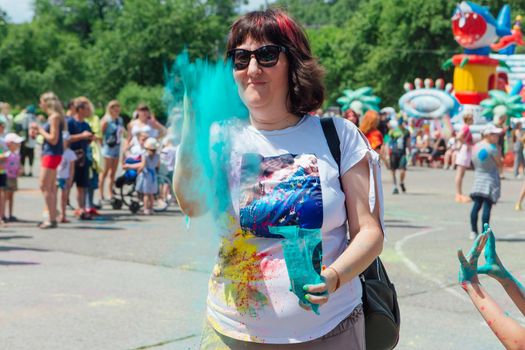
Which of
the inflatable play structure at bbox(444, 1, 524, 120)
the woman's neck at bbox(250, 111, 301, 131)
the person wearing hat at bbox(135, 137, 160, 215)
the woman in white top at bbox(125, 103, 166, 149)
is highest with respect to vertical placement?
the inflatable play structure at bbox(444, 1, 524, 120)

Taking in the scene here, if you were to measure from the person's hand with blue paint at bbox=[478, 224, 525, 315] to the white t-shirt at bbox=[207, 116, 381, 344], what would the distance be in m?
0.54

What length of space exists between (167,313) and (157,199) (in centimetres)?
843

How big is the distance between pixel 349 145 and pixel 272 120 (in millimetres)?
267

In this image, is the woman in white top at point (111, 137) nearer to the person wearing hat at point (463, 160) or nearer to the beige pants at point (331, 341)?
the person wearing hat at point (463, 160)

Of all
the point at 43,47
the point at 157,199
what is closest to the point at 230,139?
the point at 157,199

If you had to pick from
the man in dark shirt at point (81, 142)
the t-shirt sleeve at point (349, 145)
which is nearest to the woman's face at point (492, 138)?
the man in dark shirt at point (81, 142)

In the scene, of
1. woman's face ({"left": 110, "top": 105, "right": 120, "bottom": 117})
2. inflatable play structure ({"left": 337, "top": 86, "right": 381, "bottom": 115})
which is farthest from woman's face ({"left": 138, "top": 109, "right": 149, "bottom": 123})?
inflatable play structure ({"left": 337, "top": 86, "right": 381, "bottom": 115})

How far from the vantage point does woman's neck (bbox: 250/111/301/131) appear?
287 centimetres

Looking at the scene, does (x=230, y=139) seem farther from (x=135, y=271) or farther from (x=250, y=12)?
(x=135, y=271)

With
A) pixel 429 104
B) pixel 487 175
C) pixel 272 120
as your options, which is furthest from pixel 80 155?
pixel 429 104

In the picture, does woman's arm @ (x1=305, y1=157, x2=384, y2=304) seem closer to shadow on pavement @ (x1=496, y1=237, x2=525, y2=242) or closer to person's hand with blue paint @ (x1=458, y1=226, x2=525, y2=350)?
person's hand with blue paint @ (x1=458, y1=226, x2=525, y2=350)

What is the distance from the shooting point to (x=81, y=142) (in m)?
12.8

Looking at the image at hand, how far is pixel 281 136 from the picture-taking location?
2855mm

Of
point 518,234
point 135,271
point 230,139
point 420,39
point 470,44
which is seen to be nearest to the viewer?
point 230,139
